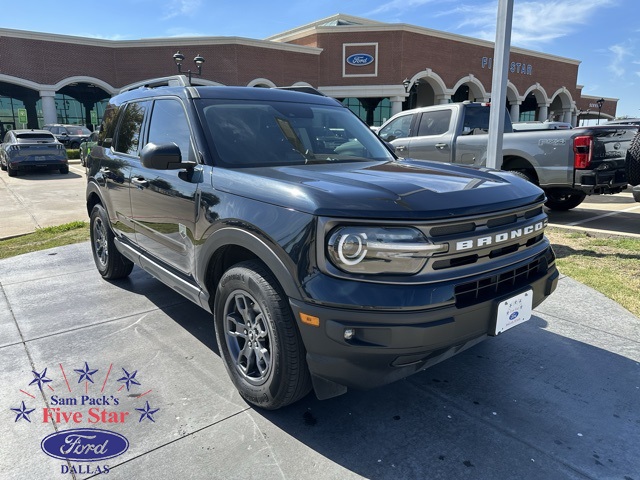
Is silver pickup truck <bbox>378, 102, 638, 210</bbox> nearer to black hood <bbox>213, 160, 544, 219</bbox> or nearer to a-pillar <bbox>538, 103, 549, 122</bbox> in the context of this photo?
black hood <bbox>213, 160, 544, 219</bbox>

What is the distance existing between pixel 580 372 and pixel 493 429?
3.40ft

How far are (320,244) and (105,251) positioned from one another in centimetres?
379

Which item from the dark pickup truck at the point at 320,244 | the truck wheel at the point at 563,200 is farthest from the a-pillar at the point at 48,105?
the dark pickup truck at the point at 320,244

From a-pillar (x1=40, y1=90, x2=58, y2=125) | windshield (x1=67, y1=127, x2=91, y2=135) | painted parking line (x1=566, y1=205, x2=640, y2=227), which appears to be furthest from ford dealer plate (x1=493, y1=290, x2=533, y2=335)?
a-pillar (x1=40, y1=90, x2=58, y2=125)

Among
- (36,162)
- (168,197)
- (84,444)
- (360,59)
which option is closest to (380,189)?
(168,197)

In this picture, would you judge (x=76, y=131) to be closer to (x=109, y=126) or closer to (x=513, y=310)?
(x=109, y=126)

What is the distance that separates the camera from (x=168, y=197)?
3398 millimetres

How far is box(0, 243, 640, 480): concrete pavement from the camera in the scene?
2338mm

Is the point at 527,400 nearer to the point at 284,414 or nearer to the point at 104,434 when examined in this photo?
the point at 284,414

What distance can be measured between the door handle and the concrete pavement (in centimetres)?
120

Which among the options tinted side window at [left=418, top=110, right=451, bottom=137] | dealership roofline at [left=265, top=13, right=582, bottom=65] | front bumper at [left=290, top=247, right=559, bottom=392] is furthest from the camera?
dealership roofline at [left=265, top=13, right=582, bottom=65]

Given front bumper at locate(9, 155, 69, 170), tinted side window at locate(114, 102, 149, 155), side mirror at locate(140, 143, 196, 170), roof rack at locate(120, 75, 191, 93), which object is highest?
roof rack at locate(120, 75, 191, 93)

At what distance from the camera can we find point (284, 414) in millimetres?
2752

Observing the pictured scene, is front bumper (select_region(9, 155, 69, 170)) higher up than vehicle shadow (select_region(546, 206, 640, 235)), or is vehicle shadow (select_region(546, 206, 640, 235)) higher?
front bumper (select_region(9, 155, 69, 170))
